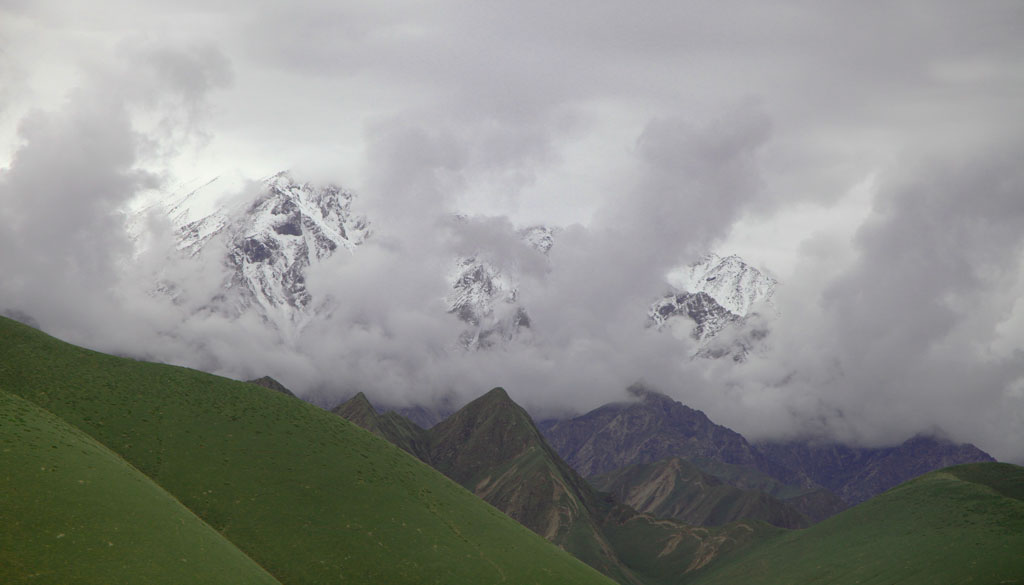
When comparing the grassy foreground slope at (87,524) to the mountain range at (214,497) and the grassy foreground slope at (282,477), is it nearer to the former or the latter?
the mountain range at (214,497)

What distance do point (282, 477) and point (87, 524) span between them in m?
44.3

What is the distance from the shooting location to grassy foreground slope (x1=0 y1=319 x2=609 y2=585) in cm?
10862

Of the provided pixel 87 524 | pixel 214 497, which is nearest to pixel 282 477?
pixel 214 497

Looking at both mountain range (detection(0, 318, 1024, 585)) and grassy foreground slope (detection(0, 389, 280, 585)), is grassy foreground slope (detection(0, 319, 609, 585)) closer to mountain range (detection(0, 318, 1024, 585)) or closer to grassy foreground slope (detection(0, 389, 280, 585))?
mountain range (detection(0, 318, 1024, 585))

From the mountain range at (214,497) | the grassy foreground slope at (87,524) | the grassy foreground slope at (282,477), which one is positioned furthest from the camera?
the grassy foreground slope at (282,477)

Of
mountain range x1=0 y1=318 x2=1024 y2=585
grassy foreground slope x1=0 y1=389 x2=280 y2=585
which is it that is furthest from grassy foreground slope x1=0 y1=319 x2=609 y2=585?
grassy foreground slope x1=0 y1=389 x2=280 y2=585

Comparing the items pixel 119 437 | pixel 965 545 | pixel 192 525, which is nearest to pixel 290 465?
pixel 119 437

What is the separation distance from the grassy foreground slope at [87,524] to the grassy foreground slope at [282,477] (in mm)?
13061

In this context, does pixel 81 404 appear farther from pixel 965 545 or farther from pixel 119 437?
pixel 965 545

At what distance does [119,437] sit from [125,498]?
110ft

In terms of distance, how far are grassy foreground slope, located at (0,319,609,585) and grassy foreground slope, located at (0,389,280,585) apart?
1306 centimetres

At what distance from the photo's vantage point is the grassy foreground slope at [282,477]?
10862 cm

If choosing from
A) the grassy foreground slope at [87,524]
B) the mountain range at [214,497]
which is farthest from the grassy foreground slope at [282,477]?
the grassy foreground slope at [87,524]

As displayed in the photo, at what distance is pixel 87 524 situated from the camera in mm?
80375
